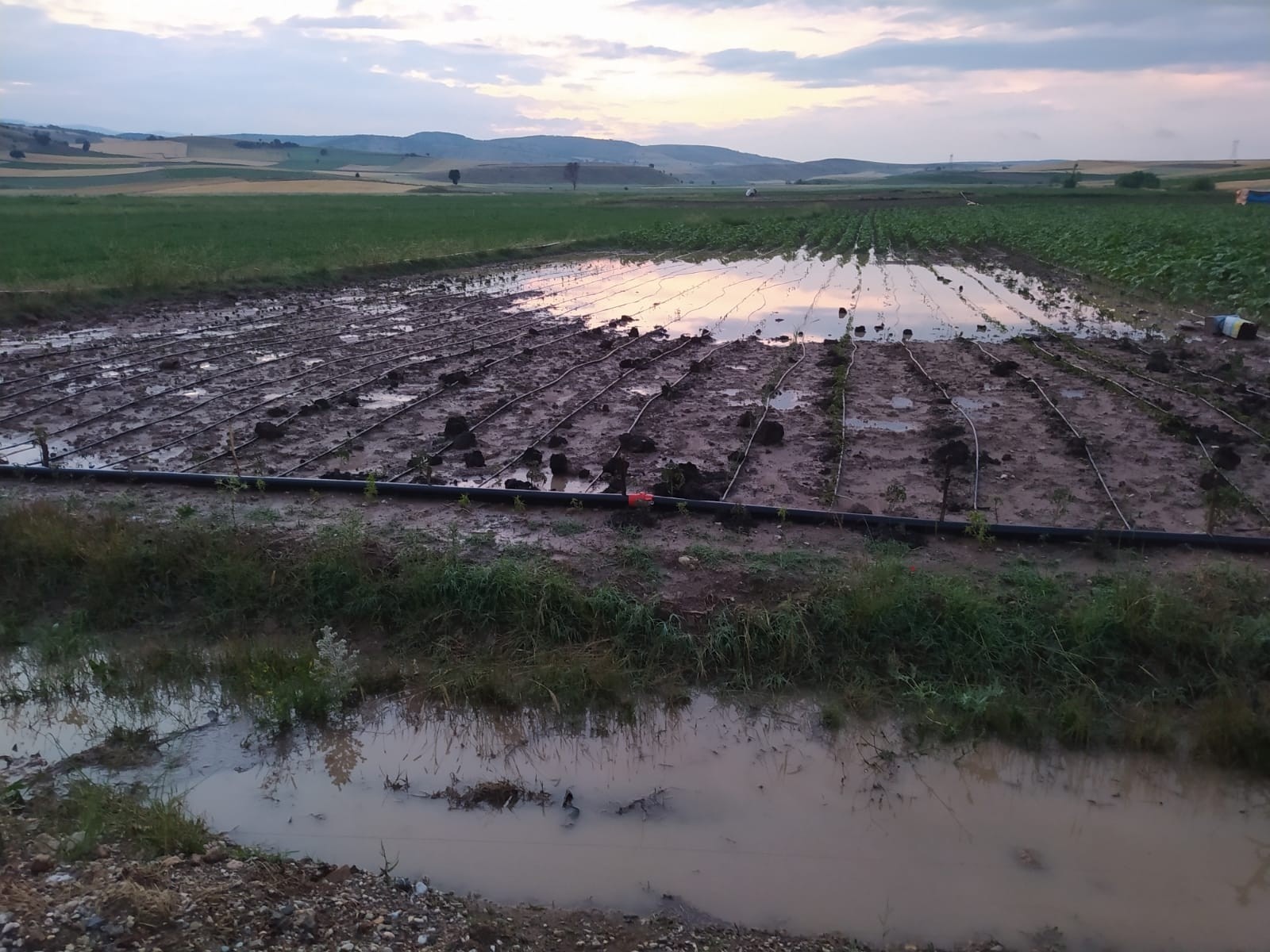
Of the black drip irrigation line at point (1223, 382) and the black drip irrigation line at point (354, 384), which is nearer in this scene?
the black drip irrigation line at point (354, 384)

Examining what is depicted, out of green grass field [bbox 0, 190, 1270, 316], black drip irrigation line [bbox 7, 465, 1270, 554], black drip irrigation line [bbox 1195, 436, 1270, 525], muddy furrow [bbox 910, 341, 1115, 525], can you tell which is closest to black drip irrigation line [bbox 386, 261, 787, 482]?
black drip irrigation line [bbox 7, 465, 1270, 554]

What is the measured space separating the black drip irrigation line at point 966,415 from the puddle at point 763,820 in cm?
301

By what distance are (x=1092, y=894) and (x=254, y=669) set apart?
4.39 m

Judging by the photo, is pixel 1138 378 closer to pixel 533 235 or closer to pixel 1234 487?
pixel 1234 487

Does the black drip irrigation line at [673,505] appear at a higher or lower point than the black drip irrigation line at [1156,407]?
lower

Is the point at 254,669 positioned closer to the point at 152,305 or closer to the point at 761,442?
the point at 761,442

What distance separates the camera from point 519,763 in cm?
436

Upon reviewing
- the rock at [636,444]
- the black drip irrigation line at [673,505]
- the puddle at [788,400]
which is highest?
the puddle at [788,400]

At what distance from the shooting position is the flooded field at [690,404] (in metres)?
7.50

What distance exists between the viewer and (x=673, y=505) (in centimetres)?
669

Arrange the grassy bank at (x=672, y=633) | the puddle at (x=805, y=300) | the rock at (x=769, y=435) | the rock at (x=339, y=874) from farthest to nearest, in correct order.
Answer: the puddle at (x=805, y=300)
the rock at (x=769, y=435)
the grassy bank at (x=672, y=633)
the rock at (x=339, y=874)

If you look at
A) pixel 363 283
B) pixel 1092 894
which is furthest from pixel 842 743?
pixel 363 283

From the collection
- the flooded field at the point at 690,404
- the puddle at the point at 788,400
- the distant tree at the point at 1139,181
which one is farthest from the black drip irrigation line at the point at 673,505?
the distant tree at the point at 1139,181

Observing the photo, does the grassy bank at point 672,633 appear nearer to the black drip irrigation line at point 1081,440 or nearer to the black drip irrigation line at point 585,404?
the black drip irrigation line at point 1081,440
